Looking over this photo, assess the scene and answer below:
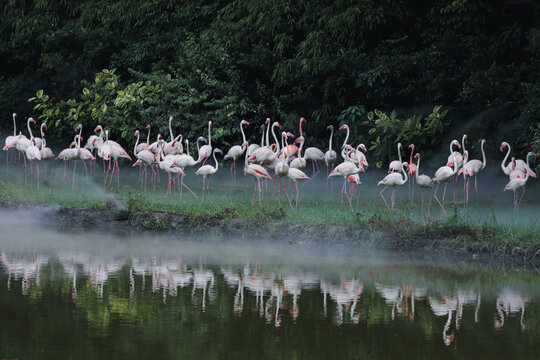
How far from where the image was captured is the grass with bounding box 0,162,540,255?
10477 millimetres

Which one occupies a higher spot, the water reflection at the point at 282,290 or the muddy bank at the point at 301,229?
the muddy bank at the point at 301,229

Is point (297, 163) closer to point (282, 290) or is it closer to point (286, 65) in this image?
point (286, 65)

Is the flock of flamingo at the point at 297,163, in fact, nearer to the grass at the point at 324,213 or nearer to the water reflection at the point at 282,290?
the grass at the point at 324,213

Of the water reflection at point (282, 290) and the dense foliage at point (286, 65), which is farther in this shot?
the dense foliage at point (286, 65)

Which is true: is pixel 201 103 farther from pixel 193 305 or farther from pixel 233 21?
pixel 193 305

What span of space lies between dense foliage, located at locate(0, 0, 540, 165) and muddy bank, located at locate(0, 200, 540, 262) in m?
5.06

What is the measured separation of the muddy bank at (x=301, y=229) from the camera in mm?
10289

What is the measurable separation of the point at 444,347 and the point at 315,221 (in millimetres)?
5443

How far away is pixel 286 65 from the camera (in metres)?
18.4

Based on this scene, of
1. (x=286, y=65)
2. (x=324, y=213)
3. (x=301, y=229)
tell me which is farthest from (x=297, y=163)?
(x=286, y=65)

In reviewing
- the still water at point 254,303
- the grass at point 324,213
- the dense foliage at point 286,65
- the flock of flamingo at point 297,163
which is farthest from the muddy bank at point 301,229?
the dense foliage at point 286,65

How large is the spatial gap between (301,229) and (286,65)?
7656mm

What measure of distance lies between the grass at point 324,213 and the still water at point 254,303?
0.36 metres

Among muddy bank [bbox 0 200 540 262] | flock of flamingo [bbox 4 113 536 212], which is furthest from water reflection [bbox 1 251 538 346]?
flock of flamingo [bbox 4 113 536 212]
